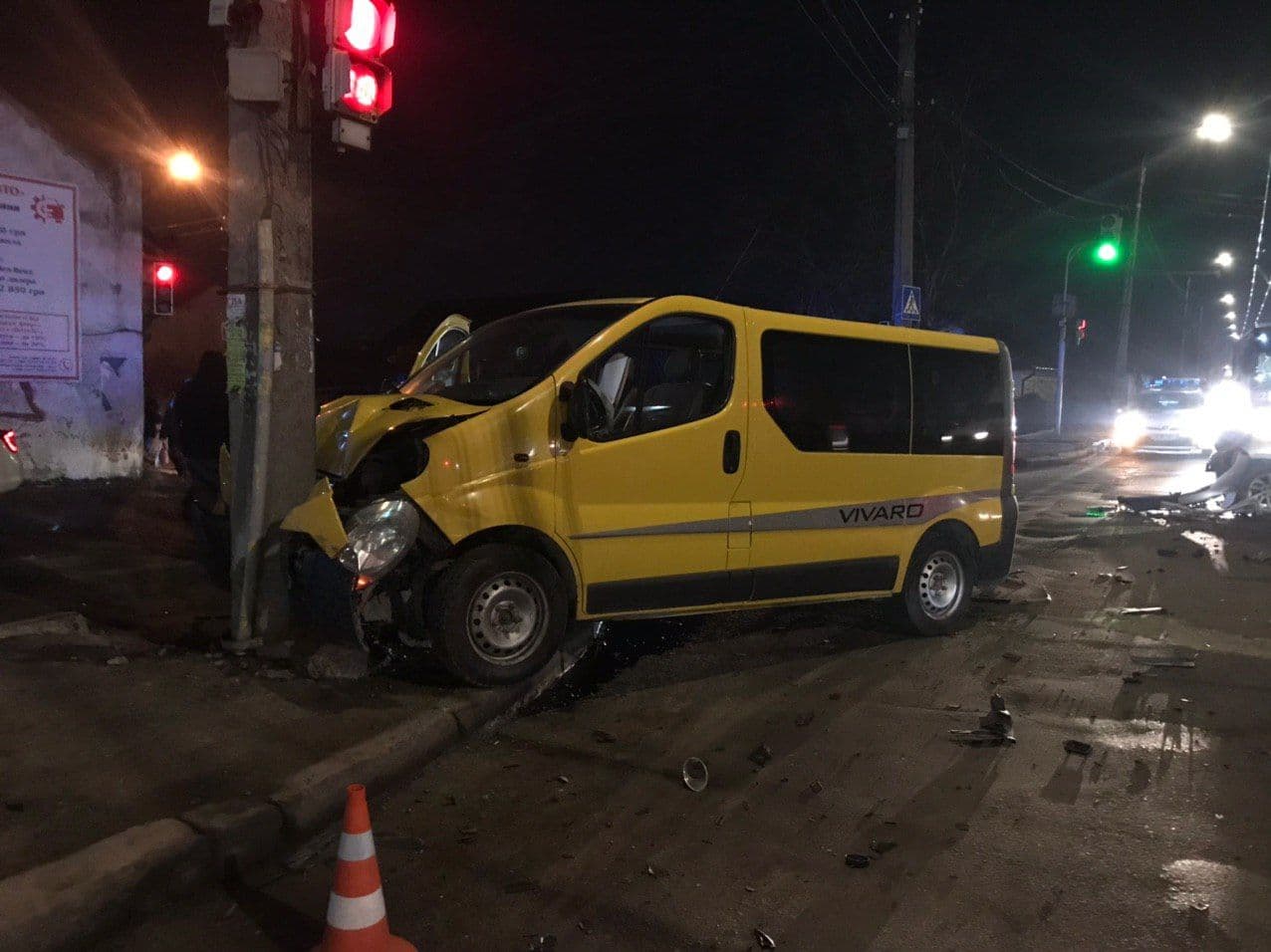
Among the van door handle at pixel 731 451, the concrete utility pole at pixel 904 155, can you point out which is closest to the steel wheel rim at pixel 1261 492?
the concrete utility pole at pixel 904 155

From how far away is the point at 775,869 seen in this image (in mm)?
3857

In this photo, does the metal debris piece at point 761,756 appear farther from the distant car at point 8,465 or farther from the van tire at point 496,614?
the distant car at point 8,465

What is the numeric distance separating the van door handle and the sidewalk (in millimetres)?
1715

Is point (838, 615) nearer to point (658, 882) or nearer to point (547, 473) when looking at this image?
point (547, 473)

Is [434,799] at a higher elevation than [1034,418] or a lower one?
lower

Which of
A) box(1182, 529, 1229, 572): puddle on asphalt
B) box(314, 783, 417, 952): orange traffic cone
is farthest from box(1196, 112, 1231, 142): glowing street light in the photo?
box(314, 783, 417, 952): orange traffic cone

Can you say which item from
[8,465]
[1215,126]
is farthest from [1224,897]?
[1215,126]

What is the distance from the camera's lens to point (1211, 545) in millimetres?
12227

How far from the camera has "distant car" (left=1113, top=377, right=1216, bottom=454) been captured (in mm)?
29391

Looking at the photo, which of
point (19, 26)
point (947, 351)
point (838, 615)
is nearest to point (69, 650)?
point (838, 615)

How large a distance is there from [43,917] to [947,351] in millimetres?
6689

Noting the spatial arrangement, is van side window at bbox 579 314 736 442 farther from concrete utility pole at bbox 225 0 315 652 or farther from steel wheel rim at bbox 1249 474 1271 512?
steel wheel rim at bbox 1249 474 1271 512

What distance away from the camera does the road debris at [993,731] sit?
5344 millimetres

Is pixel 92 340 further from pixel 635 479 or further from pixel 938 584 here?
pixel 938 584
